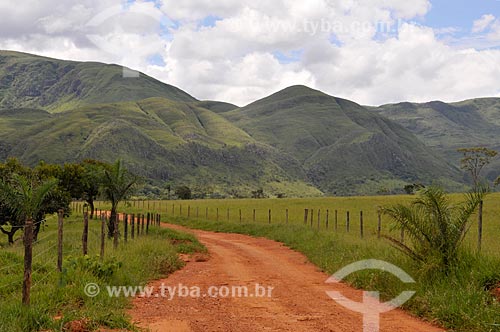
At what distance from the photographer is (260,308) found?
970cm

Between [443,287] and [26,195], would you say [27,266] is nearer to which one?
[26,195]

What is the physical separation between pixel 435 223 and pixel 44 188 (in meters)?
9.99

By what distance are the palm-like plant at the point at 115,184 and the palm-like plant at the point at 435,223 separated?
1806 cm

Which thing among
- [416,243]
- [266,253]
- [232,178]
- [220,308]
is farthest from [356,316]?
[232,178]

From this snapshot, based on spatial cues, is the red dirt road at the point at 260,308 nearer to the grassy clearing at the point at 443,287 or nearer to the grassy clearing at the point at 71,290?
the grassy clearing at the point at 443,287

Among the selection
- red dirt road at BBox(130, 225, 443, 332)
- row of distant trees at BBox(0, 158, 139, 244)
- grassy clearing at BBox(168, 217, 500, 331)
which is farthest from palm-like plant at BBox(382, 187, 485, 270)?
row of distant trees at BBox(0, 158, 139, 244)

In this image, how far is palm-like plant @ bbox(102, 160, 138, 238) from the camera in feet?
84.4

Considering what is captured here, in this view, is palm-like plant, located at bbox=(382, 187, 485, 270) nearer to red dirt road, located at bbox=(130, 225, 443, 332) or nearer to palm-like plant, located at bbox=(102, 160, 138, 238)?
red dirt road, located at bbox=(130, 225, 443, 332)

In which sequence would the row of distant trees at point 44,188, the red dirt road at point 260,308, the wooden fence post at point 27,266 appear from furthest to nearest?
1. the row of distant trees at point 44,188
2. the red dirt road at point 260,308
3. the wooden fence post at point 27,266

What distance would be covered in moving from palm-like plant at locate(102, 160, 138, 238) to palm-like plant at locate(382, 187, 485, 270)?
18.1m

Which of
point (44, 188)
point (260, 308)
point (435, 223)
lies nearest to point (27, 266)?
point (44, 188)

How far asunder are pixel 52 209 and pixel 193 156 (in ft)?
537

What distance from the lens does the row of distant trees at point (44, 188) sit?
10797 mm

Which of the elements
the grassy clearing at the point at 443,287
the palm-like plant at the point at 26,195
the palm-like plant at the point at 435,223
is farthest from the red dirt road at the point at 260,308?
the palm-like plant at the point at 26,195
